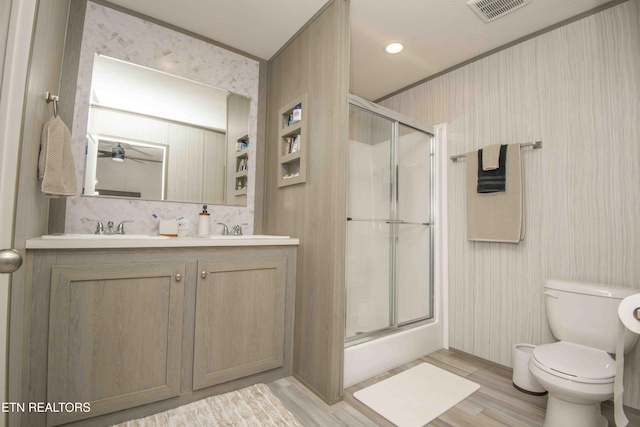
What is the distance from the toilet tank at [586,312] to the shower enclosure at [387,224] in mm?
978

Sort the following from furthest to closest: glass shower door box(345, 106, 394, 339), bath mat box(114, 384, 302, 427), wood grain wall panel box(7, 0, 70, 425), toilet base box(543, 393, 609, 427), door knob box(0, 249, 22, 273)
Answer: glass shower door box(345, 106, 394, 339) < bath mat box(114, 384, 302, 427) < toilet base box(543, 393, 609, 427) < wood grain wall panel box(7, 0, 70, 425) < door knob box(0, 249, 22, 273)

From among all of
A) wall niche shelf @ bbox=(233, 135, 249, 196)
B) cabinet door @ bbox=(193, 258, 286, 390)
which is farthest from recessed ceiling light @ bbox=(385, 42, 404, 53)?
cabinet door @ bbox=(193, 258, 286, 390)

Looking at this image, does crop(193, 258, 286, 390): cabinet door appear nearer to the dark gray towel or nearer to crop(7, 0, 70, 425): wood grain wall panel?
crop(7, 0, 70, 425): wood grain wall panel

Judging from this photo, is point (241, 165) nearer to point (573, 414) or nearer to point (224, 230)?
point (224, 230)

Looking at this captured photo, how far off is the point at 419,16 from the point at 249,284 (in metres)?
2.19

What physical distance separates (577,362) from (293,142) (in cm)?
216

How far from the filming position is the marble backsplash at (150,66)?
76.3 inches

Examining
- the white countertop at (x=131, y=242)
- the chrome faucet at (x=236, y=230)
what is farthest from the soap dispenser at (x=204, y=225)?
the white countertop at (x=131, y=242)

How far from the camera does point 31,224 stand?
1303 millimetres

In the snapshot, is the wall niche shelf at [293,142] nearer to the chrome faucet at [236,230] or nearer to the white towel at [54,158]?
the chrome faucet at [236,230]

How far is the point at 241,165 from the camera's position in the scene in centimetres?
254

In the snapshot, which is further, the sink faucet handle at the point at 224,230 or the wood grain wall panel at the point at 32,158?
the sink faucet handle at the point at 224,230

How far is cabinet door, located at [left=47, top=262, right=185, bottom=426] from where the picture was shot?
53.6 inches

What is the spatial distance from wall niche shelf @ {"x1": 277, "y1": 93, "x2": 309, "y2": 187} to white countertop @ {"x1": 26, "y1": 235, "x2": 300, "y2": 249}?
0.52 metres
